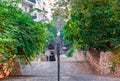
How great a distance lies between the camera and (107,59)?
8484 mm

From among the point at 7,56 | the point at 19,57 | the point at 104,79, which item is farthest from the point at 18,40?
the point at 104,79

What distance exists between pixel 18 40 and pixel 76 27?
4190mm

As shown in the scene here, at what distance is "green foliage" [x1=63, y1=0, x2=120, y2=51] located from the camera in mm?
9469

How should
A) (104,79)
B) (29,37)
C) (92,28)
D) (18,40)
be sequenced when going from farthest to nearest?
(92,28)
(29,37)
(18,40)
(104,79)

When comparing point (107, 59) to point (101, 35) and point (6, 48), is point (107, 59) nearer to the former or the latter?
point (101, 35)

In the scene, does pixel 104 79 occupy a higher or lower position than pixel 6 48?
lower

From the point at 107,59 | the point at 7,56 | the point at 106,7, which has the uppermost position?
the point at 106,7

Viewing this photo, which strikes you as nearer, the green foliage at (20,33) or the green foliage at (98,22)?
the green foliage at (20,33)

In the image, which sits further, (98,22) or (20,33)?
(98,22)

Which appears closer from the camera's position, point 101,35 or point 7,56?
point 7,56

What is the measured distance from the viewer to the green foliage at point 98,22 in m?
9.47

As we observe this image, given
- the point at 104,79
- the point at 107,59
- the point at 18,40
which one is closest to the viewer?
the point at 104,79

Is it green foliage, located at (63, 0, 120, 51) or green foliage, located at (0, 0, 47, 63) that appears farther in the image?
green foliage, located at (63, 0, 120, 51)

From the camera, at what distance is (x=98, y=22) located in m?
9.89
